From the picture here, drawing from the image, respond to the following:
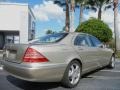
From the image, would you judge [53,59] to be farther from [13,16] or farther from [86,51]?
[13,16]

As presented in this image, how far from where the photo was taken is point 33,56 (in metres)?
6.12

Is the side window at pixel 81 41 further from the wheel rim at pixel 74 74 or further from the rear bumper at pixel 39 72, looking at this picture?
the rear bumper at pixel 39 72

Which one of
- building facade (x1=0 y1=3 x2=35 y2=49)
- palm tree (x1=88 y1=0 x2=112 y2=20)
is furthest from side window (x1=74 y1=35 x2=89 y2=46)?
palm tree (x1=88 y1=0 x2=112 y2=20)

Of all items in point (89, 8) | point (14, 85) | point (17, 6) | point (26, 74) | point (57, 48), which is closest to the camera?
point (26, 74)

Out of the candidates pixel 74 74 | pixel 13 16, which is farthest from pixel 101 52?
pixel 13 16

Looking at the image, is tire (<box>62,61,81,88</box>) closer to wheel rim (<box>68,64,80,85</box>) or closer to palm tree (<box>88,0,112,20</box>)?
wheel rim (<box>68,64,80,85</box>)

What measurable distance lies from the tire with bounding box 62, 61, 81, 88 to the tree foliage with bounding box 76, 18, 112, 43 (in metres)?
16.3

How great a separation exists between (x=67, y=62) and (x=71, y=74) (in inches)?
17.4

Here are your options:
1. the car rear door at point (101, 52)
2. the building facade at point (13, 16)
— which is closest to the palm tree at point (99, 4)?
the building facade at point (13, 16)

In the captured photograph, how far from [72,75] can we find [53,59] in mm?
917

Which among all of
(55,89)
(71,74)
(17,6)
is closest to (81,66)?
(71,74)

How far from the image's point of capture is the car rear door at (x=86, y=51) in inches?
288

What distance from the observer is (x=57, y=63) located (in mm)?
6367

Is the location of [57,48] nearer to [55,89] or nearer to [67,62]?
[67,62]
